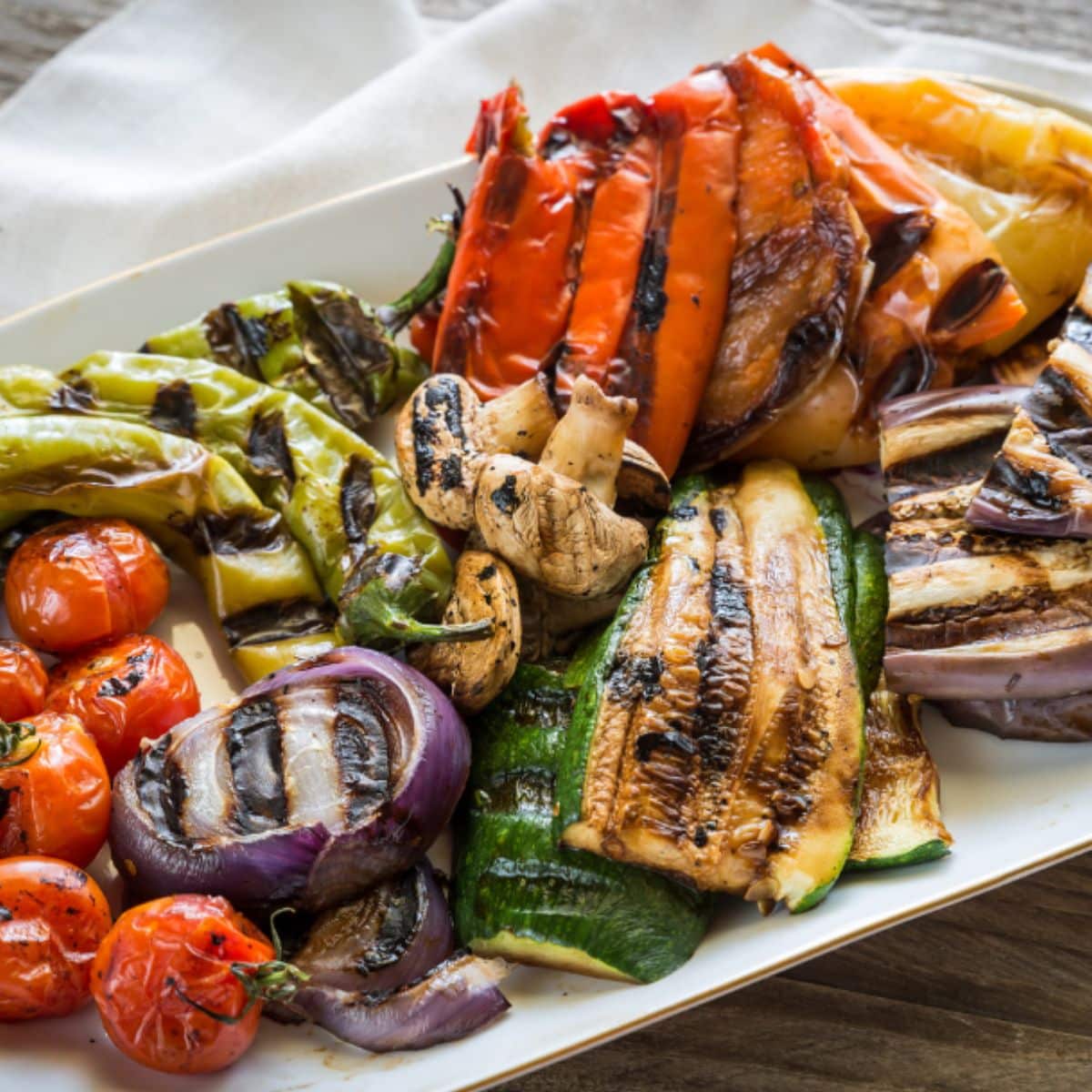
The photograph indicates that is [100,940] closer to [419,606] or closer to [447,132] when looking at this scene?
[419,606]

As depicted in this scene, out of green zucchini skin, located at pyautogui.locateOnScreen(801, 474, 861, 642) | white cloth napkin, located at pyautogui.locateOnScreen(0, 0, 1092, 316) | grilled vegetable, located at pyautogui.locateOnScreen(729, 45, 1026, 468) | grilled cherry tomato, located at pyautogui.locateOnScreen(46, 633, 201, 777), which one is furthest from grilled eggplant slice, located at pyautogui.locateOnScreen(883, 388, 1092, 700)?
white cloth napkin, located at pyautogui.locateOnScreen(0, 0, 1092, 316)

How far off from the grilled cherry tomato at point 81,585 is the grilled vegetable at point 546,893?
0.98 metres

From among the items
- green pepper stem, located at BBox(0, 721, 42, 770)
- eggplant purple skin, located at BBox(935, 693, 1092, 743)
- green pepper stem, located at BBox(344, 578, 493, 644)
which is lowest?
eggplant purple skin, located at BBox(935, 693, 1092, 743)

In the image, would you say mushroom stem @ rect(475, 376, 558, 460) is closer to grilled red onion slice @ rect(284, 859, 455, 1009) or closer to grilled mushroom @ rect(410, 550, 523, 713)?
grilled mushroom @ rect(410, 550, 523, 713)

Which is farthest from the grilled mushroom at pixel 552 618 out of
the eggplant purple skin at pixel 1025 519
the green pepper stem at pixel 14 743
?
the green pepper stem at pixel 14 743

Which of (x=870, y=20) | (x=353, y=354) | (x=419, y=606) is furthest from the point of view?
(x=870, y=20)

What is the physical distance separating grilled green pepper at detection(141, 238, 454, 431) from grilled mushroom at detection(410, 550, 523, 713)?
0.89 meters

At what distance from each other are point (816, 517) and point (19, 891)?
6.57 feet

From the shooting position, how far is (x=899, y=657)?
9.57 feet

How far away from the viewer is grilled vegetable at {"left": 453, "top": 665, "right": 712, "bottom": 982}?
2.68 meters

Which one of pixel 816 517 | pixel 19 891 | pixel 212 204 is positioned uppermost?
pixel 212 204

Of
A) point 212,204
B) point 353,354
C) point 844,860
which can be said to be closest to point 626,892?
point 844,860

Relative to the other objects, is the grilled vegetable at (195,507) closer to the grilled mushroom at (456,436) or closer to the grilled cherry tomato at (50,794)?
the grilled mushroom at (456,436)

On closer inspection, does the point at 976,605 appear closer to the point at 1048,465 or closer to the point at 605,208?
the point at 1048,465
